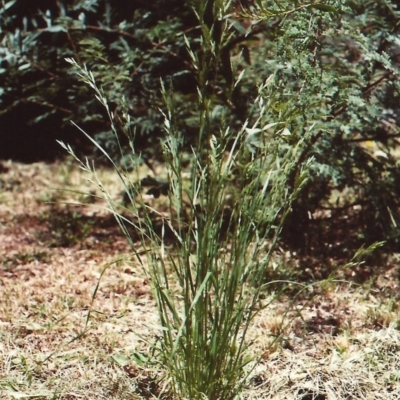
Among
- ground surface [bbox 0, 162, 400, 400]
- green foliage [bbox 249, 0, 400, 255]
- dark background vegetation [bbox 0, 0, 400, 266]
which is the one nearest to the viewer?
ground surface [bbox 0, 162, 400, 400]

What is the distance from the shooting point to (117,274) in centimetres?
274

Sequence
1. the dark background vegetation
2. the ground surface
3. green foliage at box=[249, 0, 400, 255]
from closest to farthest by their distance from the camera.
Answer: the ground surface → green foliage at box=[249, 0, 400, 255] → the dark background vegetation

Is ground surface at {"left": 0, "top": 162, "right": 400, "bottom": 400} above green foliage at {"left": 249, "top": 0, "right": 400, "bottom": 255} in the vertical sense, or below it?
below

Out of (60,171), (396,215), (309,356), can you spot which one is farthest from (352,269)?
(60,171)

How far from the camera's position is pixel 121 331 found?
7.39 ft

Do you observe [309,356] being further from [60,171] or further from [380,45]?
[60,171]

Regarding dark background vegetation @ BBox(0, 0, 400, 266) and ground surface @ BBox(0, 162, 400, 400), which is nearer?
ground surface @ BBox(0, 162, 400, 400)

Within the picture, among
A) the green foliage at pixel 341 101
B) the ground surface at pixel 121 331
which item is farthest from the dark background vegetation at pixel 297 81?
the ground surface at pixel 121 331

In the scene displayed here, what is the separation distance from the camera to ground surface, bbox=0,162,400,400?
6.31ft

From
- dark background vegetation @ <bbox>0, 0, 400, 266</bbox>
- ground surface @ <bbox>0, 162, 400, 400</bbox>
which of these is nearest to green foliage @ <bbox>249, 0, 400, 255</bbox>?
dark background vegetation @ <bbox>0, 0, 400, 266</bbox>

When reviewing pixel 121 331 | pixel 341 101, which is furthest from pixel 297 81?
pixel 121 331

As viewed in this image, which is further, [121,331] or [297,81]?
[297,81]

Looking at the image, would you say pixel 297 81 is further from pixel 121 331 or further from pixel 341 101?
pixel 121 331

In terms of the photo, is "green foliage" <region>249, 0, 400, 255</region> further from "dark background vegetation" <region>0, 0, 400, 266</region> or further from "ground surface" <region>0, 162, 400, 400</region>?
"ground surface" <region>0, 162, 400, 400</region>
